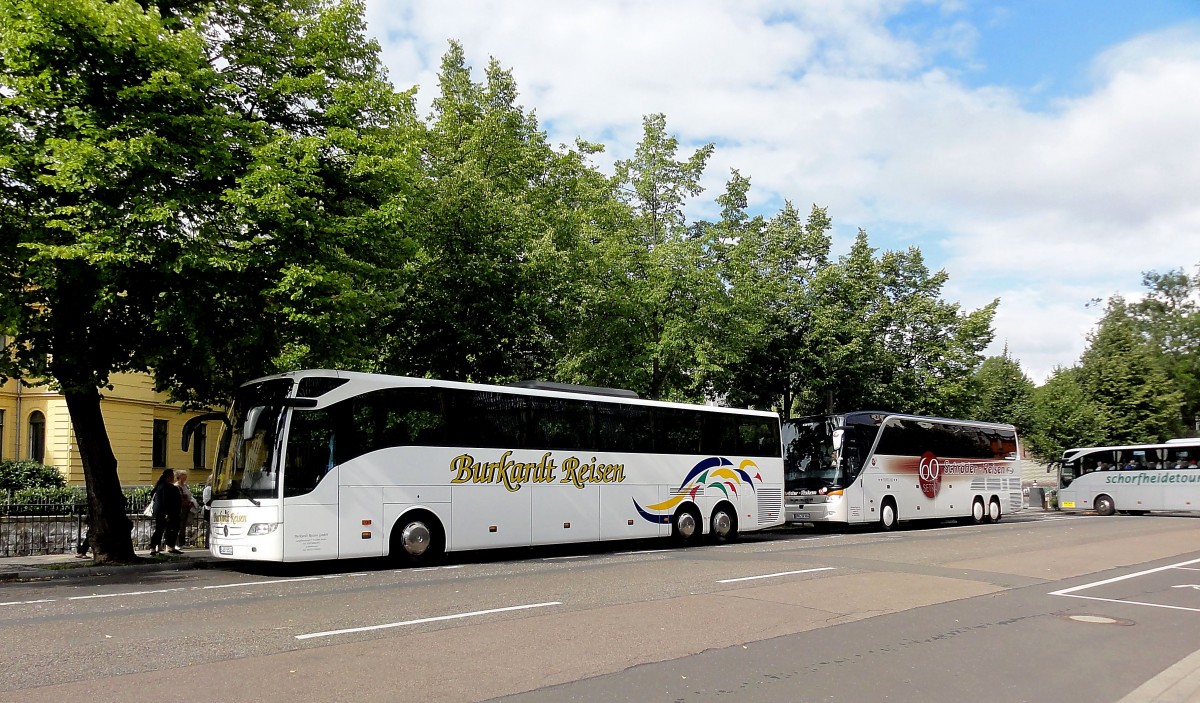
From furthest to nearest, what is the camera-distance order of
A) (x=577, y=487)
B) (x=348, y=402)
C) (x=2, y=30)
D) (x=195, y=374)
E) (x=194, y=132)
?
(x=577, y=487), (x=195, y=374), (x=348, y=402), (x=194, y=132), (x=2, y=30)

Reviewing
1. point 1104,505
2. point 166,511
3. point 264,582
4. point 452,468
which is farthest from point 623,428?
point 1104,505

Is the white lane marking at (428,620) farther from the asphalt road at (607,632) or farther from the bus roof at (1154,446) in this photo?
the bus roof at (1154,446)

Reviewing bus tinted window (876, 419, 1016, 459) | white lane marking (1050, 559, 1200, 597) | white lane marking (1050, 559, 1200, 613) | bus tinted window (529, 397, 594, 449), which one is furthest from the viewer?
bus tinted window (876, 419, 1016, 459)

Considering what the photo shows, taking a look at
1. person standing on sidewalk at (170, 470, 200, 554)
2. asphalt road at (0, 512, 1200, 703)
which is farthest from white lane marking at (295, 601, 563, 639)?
person standing on sidewalk at (170, 470, 200, 554)

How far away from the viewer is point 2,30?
44.5 ft

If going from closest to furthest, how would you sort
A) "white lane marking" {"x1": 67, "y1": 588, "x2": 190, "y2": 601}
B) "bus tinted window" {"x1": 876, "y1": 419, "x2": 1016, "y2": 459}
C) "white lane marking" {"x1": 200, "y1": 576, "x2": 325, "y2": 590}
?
1. "white lane marking" {"x1": 67, "y1": 588, "x2": 190, "y2": 601}
2. "white lane marking" {"x1": 200, "y1": 576, "x2": 325, "y2": 590}
3. "bus tinted window" {"x1": 876, "y1": 419, "x2": 1016, "y2": 459}

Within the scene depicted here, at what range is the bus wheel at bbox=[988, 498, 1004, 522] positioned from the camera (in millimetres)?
33094

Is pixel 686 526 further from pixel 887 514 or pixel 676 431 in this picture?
pixel 887 514

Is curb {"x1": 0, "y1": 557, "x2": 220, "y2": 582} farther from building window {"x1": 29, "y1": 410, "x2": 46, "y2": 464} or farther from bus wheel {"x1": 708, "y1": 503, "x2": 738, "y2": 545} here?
building window {"x1": 29, "y1": 410, "x2": 46, "y2": 464}

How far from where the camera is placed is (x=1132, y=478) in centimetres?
3891

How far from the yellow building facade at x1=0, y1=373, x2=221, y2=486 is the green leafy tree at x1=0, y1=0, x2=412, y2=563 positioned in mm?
20823

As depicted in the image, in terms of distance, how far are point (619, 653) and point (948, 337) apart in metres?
32.4

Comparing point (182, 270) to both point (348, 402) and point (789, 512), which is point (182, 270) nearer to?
point (348, 402)

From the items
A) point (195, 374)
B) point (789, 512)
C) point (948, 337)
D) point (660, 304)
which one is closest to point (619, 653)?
point (195, 374)
